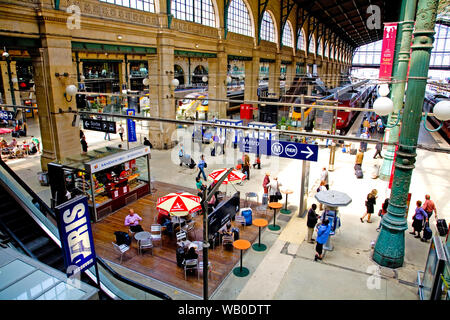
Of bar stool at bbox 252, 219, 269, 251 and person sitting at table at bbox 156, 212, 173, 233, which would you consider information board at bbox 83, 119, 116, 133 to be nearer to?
person sitting at table at bbox 156, 212, 173, 233

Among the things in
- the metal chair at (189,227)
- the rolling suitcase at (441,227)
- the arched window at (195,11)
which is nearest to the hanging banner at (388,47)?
the rolling suitcase at (441,227)

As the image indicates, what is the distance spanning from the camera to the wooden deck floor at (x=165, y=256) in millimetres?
9078

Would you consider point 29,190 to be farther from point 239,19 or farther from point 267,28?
point 267,28

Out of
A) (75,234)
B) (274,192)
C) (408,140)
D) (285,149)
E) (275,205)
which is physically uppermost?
(408,140)

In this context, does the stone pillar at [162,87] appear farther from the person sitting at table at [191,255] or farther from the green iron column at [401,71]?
the person sitting at table at [191,255]

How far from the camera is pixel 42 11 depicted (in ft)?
47.6

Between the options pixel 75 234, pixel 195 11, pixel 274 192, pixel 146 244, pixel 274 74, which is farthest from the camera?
pixel 274 74

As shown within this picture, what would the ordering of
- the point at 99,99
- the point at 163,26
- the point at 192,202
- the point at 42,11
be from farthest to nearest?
the point at 99,99 → the point at 163,26 → the point at 42,11 → the point at 192,202

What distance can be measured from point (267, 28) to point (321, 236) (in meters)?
32.7

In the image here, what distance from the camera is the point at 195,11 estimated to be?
25094mm

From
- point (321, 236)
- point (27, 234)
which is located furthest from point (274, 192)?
point (27, 234)
